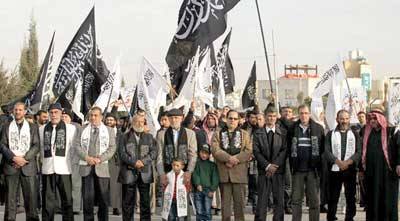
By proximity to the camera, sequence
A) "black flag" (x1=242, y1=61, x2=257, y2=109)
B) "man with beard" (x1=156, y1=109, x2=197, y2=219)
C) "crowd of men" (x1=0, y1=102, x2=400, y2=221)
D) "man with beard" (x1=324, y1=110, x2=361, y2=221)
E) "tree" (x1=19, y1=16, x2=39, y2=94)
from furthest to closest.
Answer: "tree" (x1=19, y1=16, x2=39, y2=94)
"black flag" (x1=242, y1=61, x2=257, y2=109)
"man with beard" (x1=324, y1=110, x2=361, y2=221)
"crowd of men" (x1=0, y1=102, x2=400, y2=221)
"man with beard" (x1=156, y1=109, x2=197, y2=219)

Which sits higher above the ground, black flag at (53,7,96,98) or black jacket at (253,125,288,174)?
black flag at (53,7,96,98)

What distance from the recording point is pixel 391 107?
1035cm

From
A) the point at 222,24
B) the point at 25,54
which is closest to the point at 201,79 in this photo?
the point at 222,24

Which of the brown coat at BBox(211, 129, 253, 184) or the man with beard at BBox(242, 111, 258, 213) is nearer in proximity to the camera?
the brown coat at BBox(211, 129, 253, 184)

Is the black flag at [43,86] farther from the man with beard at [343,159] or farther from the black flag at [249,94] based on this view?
the man with beard at [343,159]

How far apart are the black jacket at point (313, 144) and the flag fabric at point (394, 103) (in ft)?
3.57

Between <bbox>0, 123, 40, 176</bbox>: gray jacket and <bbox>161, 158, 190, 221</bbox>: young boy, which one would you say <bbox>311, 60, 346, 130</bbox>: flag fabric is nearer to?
Answer: <bbox>161, 158, 190, 221</bbox>: young boy

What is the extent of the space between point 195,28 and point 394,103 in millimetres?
4302

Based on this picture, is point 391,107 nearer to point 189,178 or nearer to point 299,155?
point 299,155

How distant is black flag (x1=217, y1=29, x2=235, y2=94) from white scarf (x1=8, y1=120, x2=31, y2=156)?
738 centimetres

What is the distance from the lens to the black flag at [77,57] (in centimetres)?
1280

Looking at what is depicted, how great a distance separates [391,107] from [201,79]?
5429mm

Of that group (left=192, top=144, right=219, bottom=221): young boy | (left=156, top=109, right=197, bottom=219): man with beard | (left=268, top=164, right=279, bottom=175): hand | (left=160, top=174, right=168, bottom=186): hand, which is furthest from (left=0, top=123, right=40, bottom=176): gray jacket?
(left=268, top=164, right=279, bottom=175): hand

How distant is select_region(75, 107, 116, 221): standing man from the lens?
400 inches
